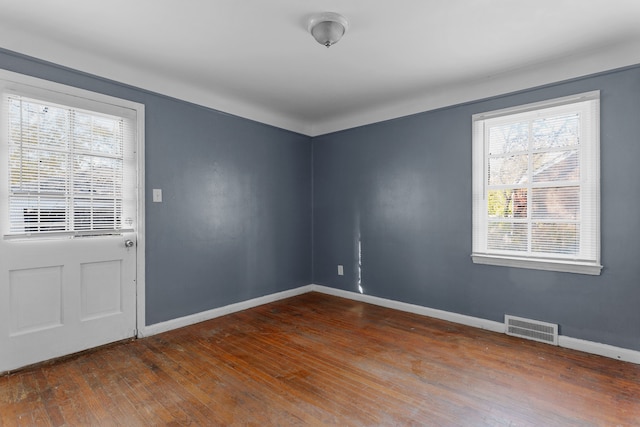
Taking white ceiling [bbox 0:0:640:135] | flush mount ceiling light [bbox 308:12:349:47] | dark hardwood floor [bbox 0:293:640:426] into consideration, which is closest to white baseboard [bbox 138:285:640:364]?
dark hardwood floor [bbox 0:293:640:426]

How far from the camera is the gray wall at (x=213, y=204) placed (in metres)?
3.16

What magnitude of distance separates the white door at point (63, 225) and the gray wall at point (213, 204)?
200 mm

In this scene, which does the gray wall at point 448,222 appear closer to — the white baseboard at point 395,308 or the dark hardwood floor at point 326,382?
the white baseboard at point 395,308

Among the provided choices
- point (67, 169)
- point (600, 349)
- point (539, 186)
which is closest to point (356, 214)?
point (539, 186)

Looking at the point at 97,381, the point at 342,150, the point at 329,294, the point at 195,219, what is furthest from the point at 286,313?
the point at 342,150

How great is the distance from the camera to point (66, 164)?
2650 mm

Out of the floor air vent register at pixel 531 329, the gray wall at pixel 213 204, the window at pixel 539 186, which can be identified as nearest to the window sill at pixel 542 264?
the window at pixel 539 186

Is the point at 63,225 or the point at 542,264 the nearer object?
the point at 63,225

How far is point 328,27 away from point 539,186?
232 cm

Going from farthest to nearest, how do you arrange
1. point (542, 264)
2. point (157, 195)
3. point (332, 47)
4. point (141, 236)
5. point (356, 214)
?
point (356, 214)
point (157, 195)
point (141, 236)
point (542, 264)
point (332, 47)

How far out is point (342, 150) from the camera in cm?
451

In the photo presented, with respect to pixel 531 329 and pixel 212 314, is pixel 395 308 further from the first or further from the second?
pixel 212 314

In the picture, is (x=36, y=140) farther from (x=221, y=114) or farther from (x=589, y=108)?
(x=589, y=108)

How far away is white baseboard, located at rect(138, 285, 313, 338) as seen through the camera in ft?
10.3
